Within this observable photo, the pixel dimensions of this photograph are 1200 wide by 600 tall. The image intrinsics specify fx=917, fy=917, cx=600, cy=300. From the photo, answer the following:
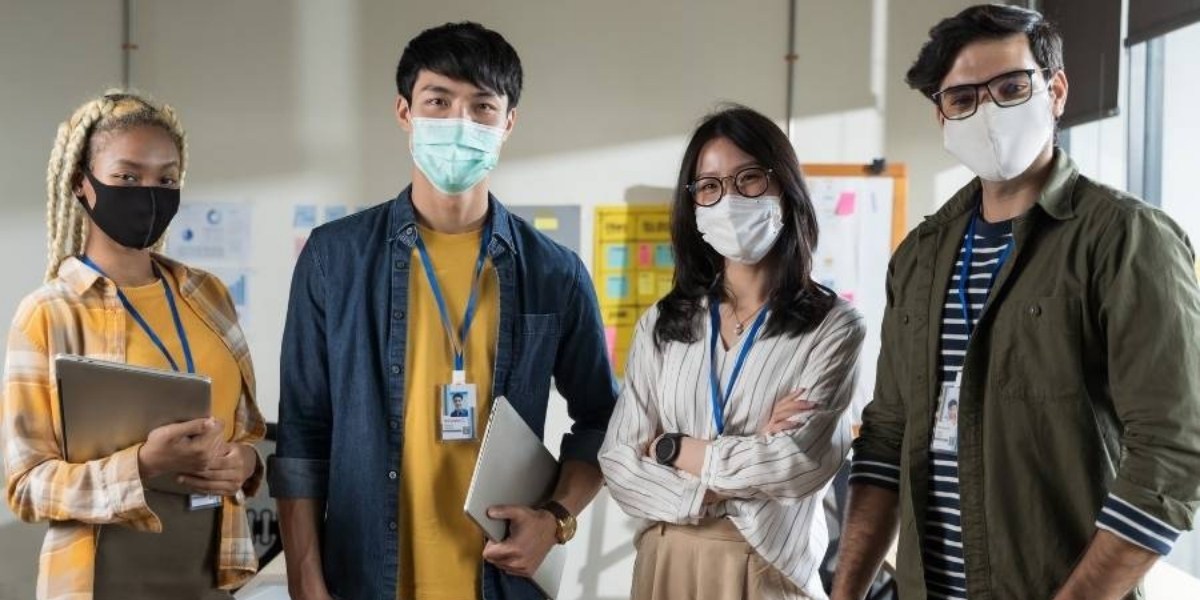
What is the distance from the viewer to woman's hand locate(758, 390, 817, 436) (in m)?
1.67

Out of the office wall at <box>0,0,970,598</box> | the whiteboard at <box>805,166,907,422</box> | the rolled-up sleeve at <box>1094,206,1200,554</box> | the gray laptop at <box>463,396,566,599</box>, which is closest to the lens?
the rolled-up sleeve at <box>1094,206,1200,554</box>

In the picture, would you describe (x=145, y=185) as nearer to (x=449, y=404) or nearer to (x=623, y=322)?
(x=449, y=404)

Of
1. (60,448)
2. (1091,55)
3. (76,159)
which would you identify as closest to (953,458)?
(60,448)

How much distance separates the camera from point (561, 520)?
1.78m

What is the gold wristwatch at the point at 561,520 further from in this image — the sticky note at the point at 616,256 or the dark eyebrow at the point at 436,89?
the sticky note at the point at 616,256

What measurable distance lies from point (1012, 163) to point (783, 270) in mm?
520

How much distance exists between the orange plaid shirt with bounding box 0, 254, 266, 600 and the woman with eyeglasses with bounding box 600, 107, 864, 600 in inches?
34.7

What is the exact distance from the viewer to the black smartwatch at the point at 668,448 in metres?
1.73

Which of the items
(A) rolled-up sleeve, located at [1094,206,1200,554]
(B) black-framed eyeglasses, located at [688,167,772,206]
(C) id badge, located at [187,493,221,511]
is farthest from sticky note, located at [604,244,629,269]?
(A) rolled-up sleeve, located at [1094,206,1200,554]

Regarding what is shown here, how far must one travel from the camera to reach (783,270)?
188 cm

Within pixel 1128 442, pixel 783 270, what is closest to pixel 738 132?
pixel 783 270

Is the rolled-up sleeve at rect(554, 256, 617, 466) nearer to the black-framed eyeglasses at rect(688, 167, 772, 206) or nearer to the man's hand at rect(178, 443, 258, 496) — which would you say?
the black-framed eyeglasses at rect(688, 167, 772, 206)

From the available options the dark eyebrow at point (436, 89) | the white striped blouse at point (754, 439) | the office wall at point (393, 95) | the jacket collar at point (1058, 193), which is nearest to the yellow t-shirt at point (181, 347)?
the dark eyebrow at point (436, 89)

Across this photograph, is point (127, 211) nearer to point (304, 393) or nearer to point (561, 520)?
point (304, 393)
